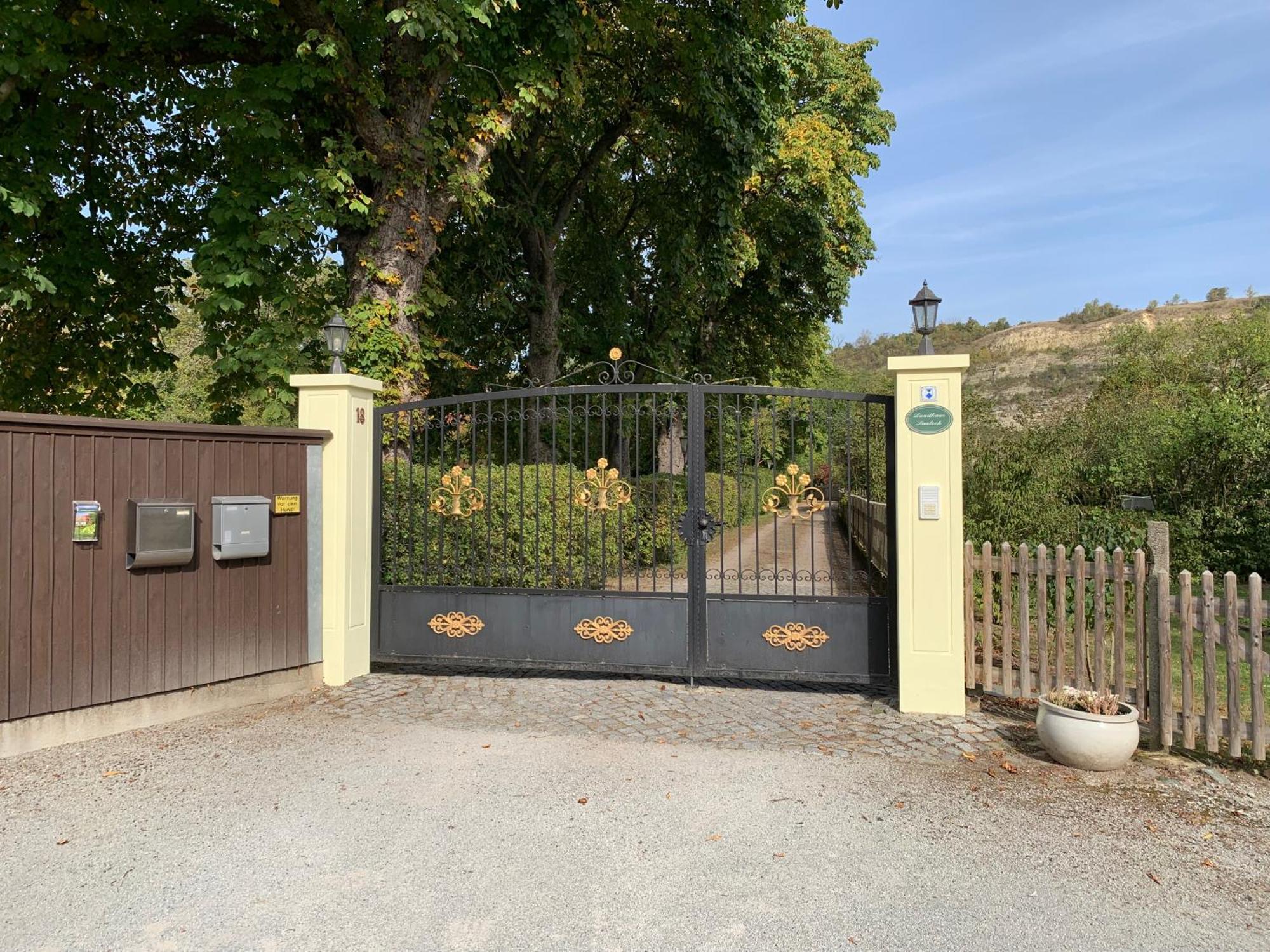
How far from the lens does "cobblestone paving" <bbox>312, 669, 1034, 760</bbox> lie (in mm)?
5129

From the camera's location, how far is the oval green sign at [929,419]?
5645 mm

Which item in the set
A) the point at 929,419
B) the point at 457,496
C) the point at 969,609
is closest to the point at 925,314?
the point at 929,419

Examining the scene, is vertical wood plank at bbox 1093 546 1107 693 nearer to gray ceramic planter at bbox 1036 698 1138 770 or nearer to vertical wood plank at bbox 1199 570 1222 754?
gray ceramic planter at bbox 1036 698 1138 770

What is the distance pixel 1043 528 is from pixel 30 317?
13.5 metres

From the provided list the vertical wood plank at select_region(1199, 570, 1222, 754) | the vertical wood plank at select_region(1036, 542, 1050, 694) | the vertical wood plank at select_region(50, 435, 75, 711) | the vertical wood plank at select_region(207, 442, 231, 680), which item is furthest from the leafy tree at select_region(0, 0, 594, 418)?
the vertical wood plank at select_region(1199, 570, 1222, 754)

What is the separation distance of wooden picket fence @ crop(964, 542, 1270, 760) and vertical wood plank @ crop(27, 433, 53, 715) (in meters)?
6.38

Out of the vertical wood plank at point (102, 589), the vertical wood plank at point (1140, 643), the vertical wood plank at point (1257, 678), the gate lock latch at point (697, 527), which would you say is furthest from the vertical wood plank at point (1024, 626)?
the vertical wood plank at point (102, 589)

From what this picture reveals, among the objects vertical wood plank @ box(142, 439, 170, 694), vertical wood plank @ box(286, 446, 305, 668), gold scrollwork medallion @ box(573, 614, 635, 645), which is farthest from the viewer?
gold scrollwork medallion @ box(573, 614, 635, 645)

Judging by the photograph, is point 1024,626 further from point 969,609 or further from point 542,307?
point 542,307

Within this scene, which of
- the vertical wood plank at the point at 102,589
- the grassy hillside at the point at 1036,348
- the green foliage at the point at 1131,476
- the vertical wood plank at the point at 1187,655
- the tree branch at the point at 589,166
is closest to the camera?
the vertical wood plank at the point at 1187,655

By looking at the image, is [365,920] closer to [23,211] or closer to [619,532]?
[619,532]

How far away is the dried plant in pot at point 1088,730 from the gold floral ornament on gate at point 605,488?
3465mm

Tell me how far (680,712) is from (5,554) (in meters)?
4.59

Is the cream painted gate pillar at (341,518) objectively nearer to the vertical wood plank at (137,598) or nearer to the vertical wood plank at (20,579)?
the vertical wood plank at (137,598)
